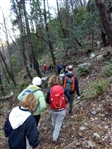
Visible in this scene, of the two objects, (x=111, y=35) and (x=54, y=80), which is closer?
(x=54, y=80)

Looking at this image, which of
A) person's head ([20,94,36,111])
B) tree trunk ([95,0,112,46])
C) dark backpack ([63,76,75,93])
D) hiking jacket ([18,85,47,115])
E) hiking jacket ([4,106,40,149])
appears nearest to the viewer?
hiking jacket ([4,106,40,149])

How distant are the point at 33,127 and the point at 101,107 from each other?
11.4 feet

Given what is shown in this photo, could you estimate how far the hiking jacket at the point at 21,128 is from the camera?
9.02 feet

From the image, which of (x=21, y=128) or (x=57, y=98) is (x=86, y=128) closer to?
(x=57, y=98)

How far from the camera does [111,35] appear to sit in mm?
7168

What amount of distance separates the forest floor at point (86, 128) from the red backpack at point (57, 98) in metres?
1.06

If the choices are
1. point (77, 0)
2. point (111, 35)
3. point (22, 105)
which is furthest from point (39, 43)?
point (22, 105)

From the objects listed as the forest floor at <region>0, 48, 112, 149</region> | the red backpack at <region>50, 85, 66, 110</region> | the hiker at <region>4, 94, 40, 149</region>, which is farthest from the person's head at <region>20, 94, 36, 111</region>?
the forest floor at <region>0, 48, 112, 149</region>

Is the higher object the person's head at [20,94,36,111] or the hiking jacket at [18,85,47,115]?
the person's head at [20,94,36,111]

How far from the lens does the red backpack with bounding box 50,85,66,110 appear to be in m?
4.03

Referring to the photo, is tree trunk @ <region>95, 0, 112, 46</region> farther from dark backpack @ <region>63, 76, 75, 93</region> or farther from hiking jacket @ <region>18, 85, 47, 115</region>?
hiking jacket @ <region>18, 85, 47, 115</region>

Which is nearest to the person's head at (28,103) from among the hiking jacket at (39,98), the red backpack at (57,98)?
the hiking jacket at (39,98)

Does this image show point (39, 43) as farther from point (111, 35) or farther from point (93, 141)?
point (93, 141)

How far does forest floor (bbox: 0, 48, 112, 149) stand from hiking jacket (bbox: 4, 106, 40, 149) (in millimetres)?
1751
